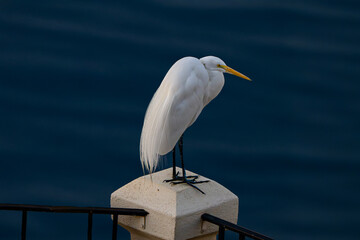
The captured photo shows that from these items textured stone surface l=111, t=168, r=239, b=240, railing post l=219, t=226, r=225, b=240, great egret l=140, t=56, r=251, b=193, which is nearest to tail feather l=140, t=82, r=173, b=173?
great egret l=140, t=56, r=251, b=193

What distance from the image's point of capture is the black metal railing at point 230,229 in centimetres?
178

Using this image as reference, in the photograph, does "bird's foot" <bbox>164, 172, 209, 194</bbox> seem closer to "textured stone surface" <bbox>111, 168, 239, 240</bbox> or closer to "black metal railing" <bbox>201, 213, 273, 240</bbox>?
"textured stone surface" <bbox>111, 168, 239, 240</bbox>

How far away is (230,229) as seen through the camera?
1857 millimetres

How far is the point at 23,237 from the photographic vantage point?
6.46 ft

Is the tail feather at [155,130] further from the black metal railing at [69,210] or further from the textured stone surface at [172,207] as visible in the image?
the black metal railing at [69,210]

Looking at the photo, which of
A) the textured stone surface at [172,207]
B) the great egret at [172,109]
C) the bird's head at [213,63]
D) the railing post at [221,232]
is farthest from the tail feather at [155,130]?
the railing post at [221,232]

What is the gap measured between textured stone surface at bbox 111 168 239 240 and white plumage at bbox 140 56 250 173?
0.47 ft

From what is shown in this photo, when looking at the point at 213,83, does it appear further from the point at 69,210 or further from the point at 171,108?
the point at 69,210

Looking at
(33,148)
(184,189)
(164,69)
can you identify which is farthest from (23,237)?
(164,69)

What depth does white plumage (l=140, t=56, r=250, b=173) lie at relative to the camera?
7.70 ft

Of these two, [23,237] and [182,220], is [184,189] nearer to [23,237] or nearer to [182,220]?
[182,220]

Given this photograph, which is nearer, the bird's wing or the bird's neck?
the bird's wing

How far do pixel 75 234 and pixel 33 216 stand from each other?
0.41 metres

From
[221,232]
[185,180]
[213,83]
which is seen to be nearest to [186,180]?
[185,180]
